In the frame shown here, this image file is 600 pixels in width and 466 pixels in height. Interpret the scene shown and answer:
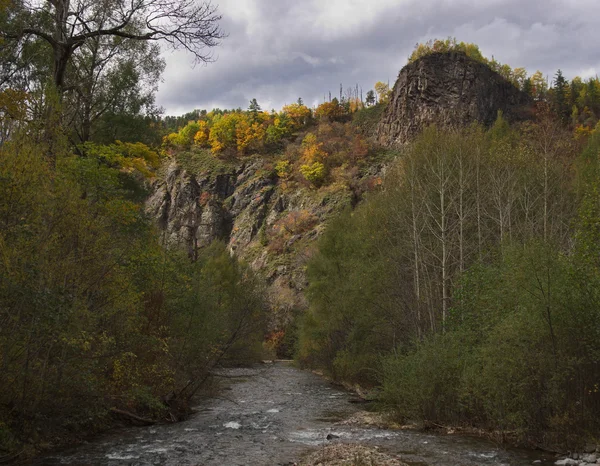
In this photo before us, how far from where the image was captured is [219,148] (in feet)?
447

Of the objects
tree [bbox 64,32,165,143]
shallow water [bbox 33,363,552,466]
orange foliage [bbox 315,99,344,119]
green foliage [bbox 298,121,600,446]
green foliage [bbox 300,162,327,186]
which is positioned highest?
orange foliage [bbox 315,99,344,119]

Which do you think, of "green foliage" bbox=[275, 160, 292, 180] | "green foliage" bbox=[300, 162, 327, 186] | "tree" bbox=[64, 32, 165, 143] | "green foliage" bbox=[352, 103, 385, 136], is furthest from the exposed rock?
"green foliage" bbox=[352, 103, 385, 136]

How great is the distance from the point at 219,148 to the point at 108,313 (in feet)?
411

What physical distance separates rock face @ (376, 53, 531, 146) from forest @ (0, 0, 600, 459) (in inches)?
2826

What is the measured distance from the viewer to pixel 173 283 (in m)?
22.6

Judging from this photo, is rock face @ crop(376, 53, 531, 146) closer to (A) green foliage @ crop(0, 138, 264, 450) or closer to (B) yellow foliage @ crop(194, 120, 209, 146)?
(B) yellow foliage @ crop(194, 120, 209, 146)

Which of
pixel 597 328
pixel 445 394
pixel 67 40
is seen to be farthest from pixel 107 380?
pixel 597 328

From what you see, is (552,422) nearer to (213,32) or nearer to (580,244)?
(580,244)

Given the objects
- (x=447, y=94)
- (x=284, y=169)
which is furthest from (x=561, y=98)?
(x=284, y=169)

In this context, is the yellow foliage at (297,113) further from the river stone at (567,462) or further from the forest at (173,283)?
the river stone at (567,462)

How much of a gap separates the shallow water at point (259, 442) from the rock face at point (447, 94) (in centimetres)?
9018

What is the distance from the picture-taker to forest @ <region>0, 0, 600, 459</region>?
1221cm

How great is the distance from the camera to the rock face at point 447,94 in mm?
105562

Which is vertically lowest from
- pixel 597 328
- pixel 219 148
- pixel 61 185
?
pixel 597 328
